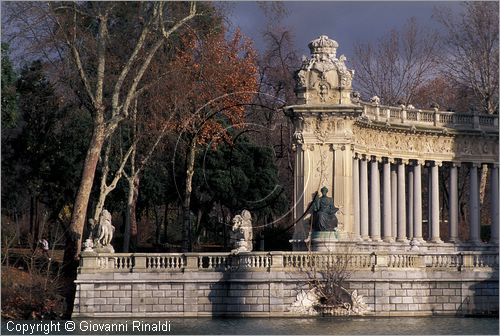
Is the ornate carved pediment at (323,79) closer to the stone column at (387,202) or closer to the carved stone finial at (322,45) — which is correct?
the carved stone finial at (322,45)

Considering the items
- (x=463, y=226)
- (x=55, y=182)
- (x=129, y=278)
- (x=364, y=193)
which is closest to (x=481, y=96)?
(x=463, y=226)

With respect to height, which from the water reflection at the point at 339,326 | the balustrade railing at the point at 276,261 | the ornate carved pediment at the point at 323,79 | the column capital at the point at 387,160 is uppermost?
the ornate carved pediment at the point at 323,79

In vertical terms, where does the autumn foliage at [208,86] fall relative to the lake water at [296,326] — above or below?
above

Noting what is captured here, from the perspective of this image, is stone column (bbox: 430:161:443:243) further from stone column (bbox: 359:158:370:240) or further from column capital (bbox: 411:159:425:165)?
stone column (bbox: 359:158:370:240)

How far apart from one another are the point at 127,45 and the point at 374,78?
1260 inches

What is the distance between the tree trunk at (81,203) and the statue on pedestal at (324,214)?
1053 cm

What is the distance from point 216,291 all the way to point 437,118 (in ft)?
81.4

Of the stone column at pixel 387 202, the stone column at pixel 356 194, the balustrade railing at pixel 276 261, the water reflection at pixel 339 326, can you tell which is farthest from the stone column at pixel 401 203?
the water reflection at pixel 339 326

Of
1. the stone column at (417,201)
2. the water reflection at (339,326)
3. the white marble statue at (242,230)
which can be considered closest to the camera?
the water reflection at (339,326)

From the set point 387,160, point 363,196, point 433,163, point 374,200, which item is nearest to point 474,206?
Answer: point 433,163

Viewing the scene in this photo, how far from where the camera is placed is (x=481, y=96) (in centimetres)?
9681

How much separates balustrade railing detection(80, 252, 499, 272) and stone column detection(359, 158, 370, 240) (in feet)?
46.7

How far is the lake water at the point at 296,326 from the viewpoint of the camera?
2121 inches

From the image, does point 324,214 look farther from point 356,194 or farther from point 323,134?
point 356,194
